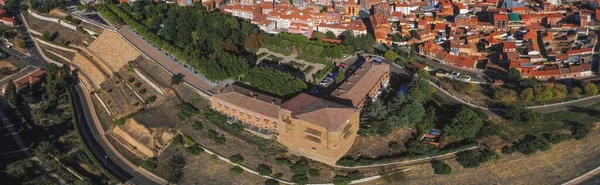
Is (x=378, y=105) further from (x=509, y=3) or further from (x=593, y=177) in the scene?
(x=509, y=3)

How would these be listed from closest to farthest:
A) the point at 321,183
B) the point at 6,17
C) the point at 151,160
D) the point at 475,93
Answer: the point at 321,183 → the point at 151,160 → the point at 475,93 → the point at 6,17

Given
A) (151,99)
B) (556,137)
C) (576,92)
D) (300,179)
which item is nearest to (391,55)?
(576,92)

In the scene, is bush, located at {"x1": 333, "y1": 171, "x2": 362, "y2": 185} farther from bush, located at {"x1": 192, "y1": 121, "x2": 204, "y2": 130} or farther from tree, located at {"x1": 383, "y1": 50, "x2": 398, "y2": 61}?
tree, located at {"x1": 383, "y1": 50, "x2": 398, "y2": 61}

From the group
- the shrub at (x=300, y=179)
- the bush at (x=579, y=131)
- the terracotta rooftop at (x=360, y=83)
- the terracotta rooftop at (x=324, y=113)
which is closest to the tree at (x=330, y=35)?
the terracotta rooftop at (x=360, y=83)

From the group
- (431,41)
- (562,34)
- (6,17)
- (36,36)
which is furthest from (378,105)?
(6,17)

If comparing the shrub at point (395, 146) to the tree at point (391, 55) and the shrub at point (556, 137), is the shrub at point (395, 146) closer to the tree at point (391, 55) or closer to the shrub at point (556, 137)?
the shrub at point (556, 137)

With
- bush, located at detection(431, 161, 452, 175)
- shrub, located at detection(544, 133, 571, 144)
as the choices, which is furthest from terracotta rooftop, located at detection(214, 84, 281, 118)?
shrub, located at detection(544, 133, 571, 144)

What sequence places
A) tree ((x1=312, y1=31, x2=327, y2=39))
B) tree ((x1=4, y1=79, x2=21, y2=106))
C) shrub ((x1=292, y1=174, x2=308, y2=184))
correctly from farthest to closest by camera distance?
1. tree ((x1=312, y1=31, x2=327, y2=39))
2. tree ((x1=4, y1=79, x2=21, y2=106))
3. shrub ((x1=292, y1=174, x2=308, y2=184))
